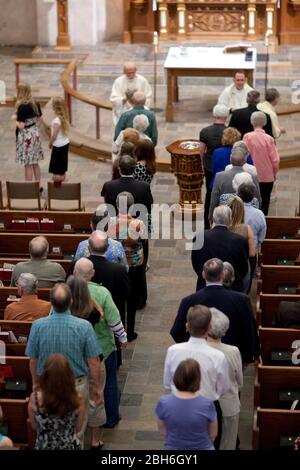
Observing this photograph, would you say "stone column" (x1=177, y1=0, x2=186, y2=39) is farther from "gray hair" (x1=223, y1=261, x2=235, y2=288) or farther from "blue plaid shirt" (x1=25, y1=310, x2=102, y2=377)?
"blue plaid shirt" (x1=25, y1=310, x2=102, y2=377)

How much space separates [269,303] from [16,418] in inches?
100

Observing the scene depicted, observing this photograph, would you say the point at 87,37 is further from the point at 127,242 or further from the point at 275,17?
the point at 127,242

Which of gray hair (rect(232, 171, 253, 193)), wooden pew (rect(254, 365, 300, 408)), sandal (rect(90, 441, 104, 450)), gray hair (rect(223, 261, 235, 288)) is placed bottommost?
sandal (rect(90, 441, 104, 450))

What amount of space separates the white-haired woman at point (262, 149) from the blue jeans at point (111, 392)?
12.9 feet

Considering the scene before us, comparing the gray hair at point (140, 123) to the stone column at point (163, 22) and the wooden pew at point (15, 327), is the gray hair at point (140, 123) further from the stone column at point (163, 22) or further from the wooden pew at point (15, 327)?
the stone column at point (163, 22)

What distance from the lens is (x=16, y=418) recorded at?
7809 millimetres

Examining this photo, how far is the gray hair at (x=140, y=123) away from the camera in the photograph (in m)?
11.8

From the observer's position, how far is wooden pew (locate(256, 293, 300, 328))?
9.21 metres

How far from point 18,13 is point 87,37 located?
1.66 meters

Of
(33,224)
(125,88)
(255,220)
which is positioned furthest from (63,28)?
(255,220)

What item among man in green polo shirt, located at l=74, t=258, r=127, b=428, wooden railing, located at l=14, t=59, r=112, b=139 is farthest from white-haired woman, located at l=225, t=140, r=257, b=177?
wooden railing, located at l=14, t=59, r=112, b=139

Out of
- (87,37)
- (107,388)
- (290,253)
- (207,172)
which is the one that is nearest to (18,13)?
(87,37)

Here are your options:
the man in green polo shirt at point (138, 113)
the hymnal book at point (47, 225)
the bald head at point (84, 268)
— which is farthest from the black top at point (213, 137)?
the bald head at point (84, 268)

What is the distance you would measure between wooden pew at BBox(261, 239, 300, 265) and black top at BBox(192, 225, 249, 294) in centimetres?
144
